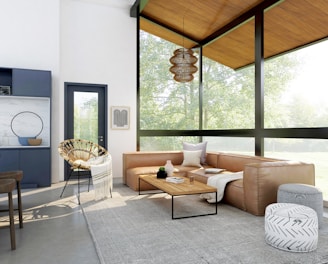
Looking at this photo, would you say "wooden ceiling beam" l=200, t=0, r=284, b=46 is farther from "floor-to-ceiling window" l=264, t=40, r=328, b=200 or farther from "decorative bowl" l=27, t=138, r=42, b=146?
"decorative bowl" l=27, t=138, r=42, b=146

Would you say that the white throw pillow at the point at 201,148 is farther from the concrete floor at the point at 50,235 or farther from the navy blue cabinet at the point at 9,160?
the navy blue cabinet at the point at 9,160

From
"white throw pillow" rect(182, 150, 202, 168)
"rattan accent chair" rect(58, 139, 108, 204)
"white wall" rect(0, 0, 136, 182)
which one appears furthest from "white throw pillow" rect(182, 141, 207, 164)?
"rattan accent chair" rect(58, 139, 108, 204)

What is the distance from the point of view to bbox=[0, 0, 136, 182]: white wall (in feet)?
17.3

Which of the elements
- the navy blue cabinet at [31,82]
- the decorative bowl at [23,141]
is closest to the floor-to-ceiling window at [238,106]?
the navy blue cabinet at [31,82]

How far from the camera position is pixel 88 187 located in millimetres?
5016

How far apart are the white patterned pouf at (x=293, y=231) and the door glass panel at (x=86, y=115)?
4472 mm

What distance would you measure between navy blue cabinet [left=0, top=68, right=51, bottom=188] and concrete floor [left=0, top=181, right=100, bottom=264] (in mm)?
896

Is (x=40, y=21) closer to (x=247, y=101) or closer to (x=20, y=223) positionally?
(x=20, y=223)

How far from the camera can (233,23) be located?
559cm

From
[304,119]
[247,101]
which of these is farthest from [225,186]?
[247,101]

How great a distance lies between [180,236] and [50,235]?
133cm

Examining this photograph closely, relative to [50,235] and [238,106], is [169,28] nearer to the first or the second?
[238,106]

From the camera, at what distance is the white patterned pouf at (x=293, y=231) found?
2350 mm

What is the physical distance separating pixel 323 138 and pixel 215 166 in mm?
2077
